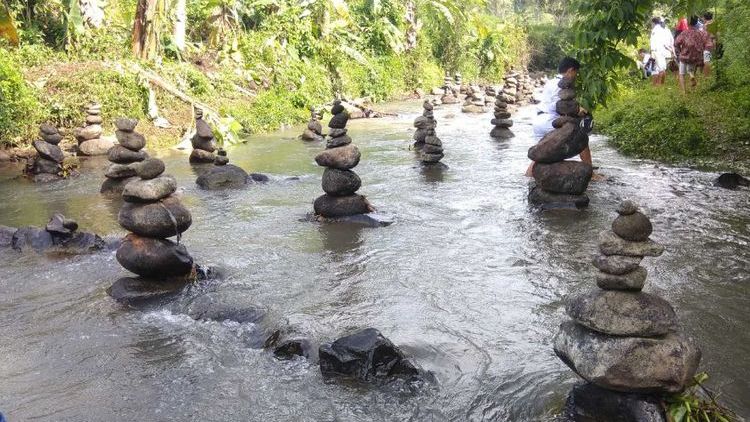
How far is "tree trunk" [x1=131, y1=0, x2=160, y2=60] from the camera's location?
19.8m

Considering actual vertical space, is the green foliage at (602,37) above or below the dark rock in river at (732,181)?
above

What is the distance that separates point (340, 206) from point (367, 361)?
4.94 meters

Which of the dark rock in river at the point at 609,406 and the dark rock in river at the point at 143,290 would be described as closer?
the dark rock in river at the point at 609,406

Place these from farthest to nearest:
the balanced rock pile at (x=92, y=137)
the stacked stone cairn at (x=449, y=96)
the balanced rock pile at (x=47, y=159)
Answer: the stacked stone cairn at (x=449, y=96) → the balanced rock pile at (x=92, y=137) → the balanced rock pile at (x=47, y=159)

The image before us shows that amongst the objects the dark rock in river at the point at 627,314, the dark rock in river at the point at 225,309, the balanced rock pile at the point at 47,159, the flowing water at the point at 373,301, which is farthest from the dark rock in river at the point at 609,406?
the balanced rock pile at the point at 47,159

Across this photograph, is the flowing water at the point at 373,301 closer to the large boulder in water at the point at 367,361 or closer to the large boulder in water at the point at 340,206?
the large boulder in water at the point at 367,361

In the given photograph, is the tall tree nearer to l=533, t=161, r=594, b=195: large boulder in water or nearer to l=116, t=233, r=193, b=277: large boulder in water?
l=533, t=161, r=594, b=195: large boulder in water

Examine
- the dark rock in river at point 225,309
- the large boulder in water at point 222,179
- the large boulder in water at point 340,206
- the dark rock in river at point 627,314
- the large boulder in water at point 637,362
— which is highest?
the dark rock in river at point 627,314

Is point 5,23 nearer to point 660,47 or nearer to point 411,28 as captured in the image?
point 660,47

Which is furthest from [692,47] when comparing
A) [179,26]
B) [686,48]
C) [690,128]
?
[179,26]

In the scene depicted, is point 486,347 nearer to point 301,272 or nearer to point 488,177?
point 301,272

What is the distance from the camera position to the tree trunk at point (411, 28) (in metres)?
36.6

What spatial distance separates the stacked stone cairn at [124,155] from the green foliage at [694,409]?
739 centimetres

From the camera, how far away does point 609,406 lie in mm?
4105
